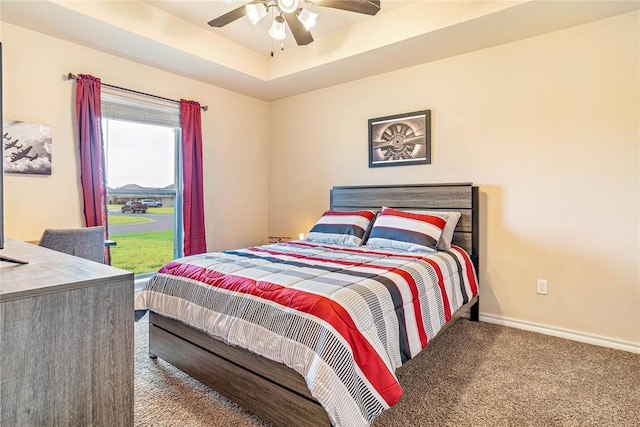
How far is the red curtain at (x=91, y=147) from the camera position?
9.71 feet

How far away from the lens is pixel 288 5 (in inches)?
87.4

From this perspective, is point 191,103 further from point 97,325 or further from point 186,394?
point 97,325

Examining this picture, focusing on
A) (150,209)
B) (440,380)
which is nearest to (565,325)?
(440,380)

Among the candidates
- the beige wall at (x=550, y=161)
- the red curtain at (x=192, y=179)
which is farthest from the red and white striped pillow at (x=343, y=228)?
the red curtain at (x=192, y=179)

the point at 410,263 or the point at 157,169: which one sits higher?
the point at 157,169

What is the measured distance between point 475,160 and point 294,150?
2.21 meters

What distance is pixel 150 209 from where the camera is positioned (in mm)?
3646

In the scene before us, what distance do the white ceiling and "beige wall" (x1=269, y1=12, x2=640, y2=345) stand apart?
20 cm

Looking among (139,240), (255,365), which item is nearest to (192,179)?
(139,240)

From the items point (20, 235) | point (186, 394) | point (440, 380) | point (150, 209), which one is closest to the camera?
point (186, 394)

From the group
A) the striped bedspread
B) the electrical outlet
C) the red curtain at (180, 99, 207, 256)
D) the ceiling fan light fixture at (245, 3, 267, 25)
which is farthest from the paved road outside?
the electrical outlet

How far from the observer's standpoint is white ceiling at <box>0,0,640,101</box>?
2.51 meters

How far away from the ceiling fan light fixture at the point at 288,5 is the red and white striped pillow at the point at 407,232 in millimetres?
A: 1775

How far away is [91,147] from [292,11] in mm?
2082
